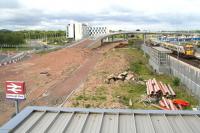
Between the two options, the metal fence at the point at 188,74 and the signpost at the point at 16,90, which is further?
the metal fence at the point at 188,74

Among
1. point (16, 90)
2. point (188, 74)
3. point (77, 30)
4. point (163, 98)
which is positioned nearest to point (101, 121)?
point (16, 90)

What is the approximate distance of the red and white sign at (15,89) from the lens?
13.1 m

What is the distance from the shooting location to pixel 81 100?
75.9ft

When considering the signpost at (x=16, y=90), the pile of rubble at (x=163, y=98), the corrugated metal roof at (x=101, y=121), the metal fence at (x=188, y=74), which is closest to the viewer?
the corrugated metal roof at (x=101, y=121)

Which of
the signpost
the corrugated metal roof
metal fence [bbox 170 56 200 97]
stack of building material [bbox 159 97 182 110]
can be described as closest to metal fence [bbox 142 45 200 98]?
metal fence [bbox 170 56 200 97]

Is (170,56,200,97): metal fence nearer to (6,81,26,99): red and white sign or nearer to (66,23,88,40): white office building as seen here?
(6,81,26,99): red and white sign

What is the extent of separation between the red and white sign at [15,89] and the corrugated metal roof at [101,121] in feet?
9.00

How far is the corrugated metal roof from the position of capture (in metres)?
8.77

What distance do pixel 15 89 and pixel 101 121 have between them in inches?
209

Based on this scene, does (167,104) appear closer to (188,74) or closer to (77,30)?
(188,74)

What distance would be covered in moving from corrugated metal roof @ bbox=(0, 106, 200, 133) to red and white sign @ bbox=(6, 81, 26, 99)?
274cm

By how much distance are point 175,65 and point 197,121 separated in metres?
22.4

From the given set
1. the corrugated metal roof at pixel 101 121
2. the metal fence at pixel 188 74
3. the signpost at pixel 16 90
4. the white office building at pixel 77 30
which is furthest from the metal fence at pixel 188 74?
the white office building at pixel 77 30

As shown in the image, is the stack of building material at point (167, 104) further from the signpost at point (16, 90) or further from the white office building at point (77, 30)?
the white office building at point (77, 30)
